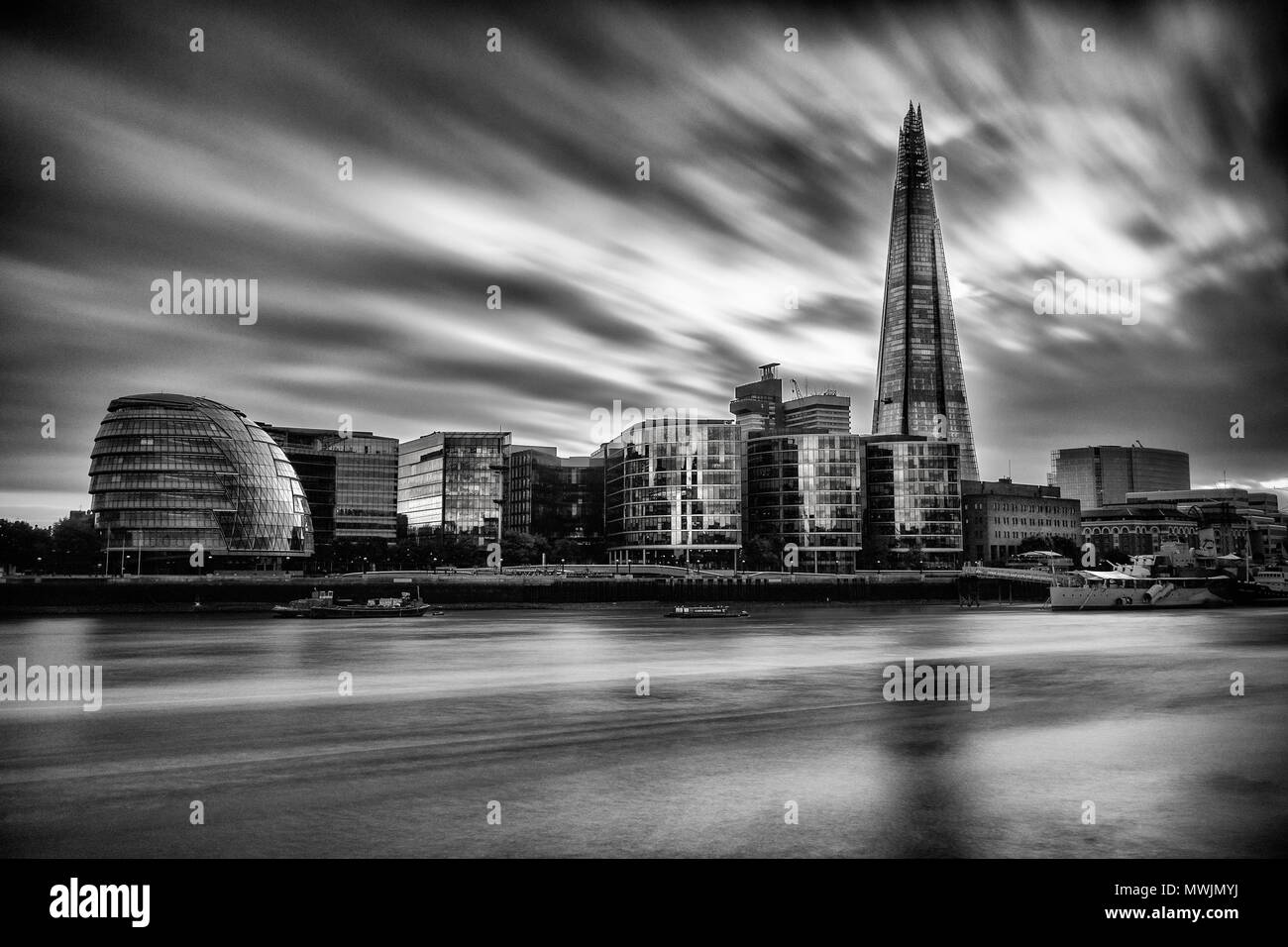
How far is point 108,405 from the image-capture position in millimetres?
179875

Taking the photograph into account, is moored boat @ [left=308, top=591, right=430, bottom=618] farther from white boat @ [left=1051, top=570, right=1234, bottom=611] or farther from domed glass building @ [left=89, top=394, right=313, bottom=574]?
domed glass building @ [left=89, top=394, right=313, bottom=574]

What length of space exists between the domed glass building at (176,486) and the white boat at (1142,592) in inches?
5832

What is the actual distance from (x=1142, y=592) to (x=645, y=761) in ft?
369

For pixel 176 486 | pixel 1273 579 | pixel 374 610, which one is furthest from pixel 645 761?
pixel 176 486

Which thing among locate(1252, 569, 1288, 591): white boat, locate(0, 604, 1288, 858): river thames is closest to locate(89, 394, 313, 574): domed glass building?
locate(0, 604, 1288, 858): river thames

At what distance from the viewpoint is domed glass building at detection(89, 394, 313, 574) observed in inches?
6885

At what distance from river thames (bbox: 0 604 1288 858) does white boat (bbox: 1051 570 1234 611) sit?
69955mm

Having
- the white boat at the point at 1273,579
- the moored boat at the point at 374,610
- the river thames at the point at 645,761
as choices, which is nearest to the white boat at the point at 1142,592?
the white boat at the point at 1273,579

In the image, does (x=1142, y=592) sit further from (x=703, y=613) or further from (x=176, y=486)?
(x=176, y=486)

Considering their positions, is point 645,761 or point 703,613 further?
point 703,613

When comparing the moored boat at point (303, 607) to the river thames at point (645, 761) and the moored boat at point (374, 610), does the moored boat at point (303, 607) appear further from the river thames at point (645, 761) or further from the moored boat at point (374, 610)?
the river thames at point (645, 761)

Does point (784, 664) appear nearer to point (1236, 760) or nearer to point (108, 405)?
point (1236, 760)

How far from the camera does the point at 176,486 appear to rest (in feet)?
586
